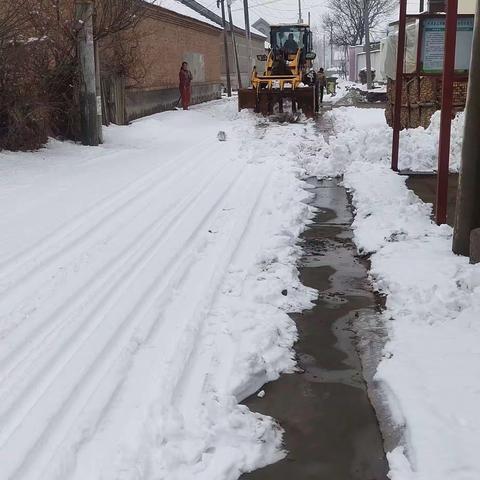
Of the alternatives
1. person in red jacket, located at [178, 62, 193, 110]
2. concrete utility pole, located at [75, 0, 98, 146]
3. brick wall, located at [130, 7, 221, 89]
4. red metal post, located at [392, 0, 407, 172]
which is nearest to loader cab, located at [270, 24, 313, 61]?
person in red jacket, located at [178, 62, 193, 110]

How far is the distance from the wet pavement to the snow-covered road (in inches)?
4.8

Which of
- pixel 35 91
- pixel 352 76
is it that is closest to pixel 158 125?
→ pixel 35 91

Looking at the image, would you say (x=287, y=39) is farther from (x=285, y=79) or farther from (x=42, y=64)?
(x=42, y=64)

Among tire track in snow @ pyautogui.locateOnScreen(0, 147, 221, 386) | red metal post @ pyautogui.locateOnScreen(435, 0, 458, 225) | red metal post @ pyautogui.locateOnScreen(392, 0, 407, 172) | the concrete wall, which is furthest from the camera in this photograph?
the concrete wall

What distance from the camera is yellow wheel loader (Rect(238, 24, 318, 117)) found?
21547 mm

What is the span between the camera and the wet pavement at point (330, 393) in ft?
9.95

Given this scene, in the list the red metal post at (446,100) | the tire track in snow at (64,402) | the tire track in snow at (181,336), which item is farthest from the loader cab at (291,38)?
the tire track in snow at (64,402)

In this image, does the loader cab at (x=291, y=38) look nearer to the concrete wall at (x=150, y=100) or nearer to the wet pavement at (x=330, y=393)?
the concrete wall at (x=150, y=100)

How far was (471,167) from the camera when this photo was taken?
5648 millimetres

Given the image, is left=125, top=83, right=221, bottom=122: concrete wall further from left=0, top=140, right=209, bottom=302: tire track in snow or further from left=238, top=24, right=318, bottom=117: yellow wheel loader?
left=0, top=140, right=209, bottom=302: tire track in snow

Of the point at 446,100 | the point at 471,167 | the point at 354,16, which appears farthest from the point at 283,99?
the point at 354,16

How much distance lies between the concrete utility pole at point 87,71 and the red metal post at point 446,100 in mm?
8348

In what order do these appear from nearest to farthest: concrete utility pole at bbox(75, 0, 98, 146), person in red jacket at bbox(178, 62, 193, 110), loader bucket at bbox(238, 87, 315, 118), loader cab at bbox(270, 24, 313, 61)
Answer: concrete utility pole at bbox(75, 0, 98, 146) → loader bucket at bbox(238, 87, 315, 118) → person in red jacket at bbox(178, 62, 193, 110) → loader cab at bbox(270, 24, 313, 61)

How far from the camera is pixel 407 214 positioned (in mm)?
7270
